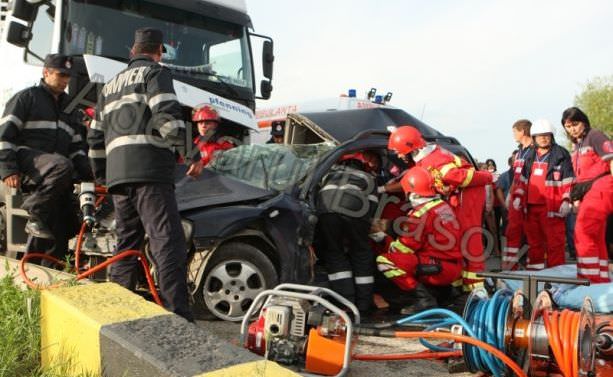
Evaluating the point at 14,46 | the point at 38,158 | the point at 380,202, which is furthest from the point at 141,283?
the point at 14,46

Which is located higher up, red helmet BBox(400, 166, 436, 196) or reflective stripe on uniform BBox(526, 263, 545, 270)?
red helmet BBox(400, 166, 436, 196)

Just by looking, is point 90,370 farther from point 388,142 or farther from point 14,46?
point 14,46

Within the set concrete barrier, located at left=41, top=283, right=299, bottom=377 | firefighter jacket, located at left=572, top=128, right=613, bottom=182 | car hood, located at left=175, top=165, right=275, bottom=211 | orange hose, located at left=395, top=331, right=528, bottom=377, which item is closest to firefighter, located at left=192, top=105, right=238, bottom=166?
car hood, located at left=175, top=165, right=275, bottom=211

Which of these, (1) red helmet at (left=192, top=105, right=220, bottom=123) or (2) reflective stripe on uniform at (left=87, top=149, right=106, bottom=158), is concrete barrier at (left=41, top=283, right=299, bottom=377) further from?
→ (1) red helmet at (left=192, top=105, right=220, bottom=123)

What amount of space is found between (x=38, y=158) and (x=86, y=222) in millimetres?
943

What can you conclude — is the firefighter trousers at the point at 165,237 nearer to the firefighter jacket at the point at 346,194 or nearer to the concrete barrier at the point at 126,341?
the concrete barrier at the point at 126,341

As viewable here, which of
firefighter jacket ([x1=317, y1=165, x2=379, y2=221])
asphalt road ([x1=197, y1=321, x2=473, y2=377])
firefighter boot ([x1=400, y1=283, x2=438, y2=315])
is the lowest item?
asphalt road ([x1=197, y1=321, x2=473, y2=377])

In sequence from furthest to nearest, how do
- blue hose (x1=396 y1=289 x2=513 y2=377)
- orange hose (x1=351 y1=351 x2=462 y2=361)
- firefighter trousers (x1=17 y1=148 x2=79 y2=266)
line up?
1. firefighter trousers (x1=17 y1=148 x2=79 y2=266)
2. orange hose (x1=351 y1=351 x2=462 y2=361)
3. blue hose (x1=396 y1=289 x2=513 y2=377)

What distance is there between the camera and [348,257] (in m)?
4.78

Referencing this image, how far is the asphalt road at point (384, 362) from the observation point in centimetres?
326

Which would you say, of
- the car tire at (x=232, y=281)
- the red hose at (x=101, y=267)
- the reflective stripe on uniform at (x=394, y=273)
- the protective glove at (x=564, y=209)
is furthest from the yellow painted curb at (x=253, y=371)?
the protective glove at (x=564, y=209)

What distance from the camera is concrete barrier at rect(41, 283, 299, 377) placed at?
2127 millimetres

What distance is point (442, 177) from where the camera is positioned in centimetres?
481

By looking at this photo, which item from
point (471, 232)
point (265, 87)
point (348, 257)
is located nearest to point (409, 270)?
point (348, 257)
